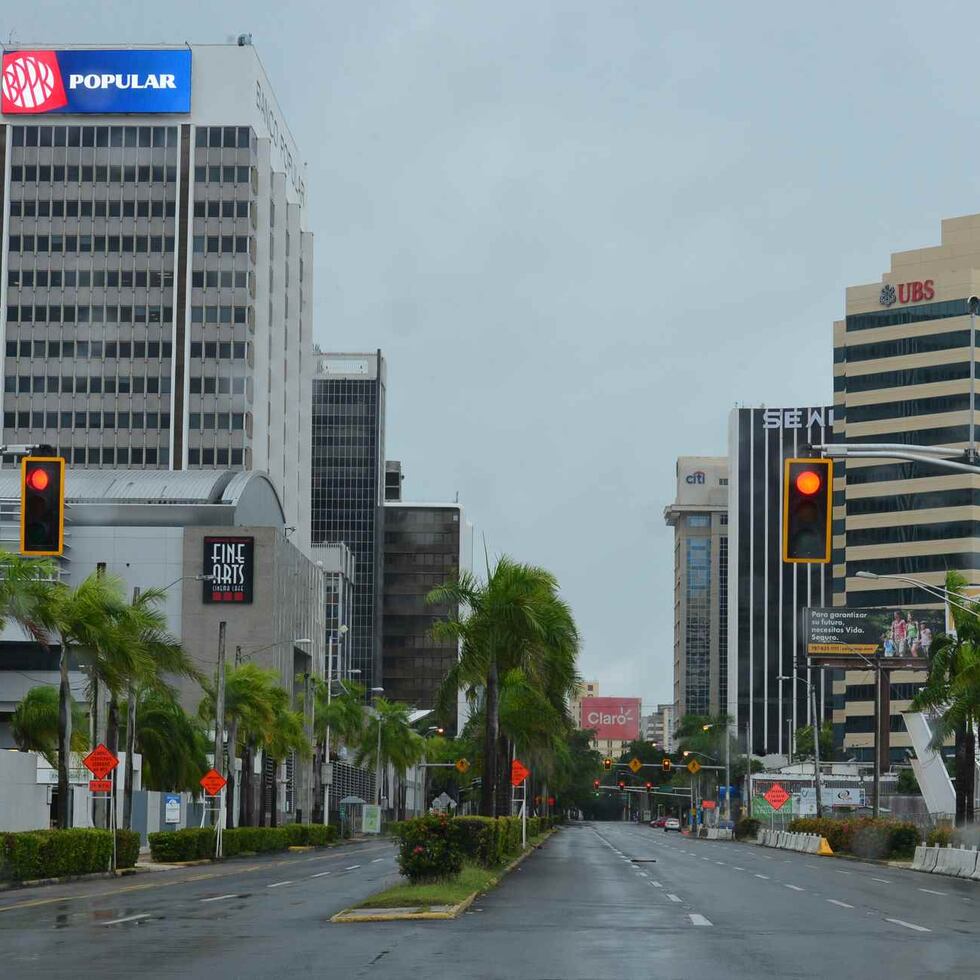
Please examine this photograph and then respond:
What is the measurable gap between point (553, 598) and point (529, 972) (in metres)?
35.8

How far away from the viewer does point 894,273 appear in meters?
163

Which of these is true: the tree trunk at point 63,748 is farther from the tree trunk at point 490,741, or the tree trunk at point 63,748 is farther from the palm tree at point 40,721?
the palm tree at point 40,721

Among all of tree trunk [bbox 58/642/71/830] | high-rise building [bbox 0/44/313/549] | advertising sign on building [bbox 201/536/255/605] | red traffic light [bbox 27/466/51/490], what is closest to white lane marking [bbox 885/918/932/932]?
red traffic light [bbox 27/466/51/490]

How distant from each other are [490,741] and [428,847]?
18.6m

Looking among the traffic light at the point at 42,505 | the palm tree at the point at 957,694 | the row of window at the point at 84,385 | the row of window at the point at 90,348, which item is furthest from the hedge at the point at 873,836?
the row of window at the point at 90,348

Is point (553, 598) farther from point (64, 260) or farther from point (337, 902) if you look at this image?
point (64, 260)

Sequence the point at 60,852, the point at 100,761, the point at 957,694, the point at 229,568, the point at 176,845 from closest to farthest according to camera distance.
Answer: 1. the point at 60,852
2. the point at 100,761
3. the point at 176,845
4. the point at 957,694
5. the point at 229,568

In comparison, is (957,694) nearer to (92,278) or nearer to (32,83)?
(92,278)

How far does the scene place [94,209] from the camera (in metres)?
141

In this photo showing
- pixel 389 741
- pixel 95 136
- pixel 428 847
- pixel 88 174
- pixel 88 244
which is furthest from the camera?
pixel 88 244

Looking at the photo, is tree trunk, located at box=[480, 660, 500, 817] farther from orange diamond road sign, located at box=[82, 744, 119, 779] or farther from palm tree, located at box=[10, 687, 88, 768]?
palm tree, located at box=[10, 687, 88, 768]

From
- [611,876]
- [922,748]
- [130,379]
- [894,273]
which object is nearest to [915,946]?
[611,876]

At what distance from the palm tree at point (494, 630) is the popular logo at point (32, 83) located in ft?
335

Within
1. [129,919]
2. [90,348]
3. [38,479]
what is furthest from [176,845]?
[90,348]
